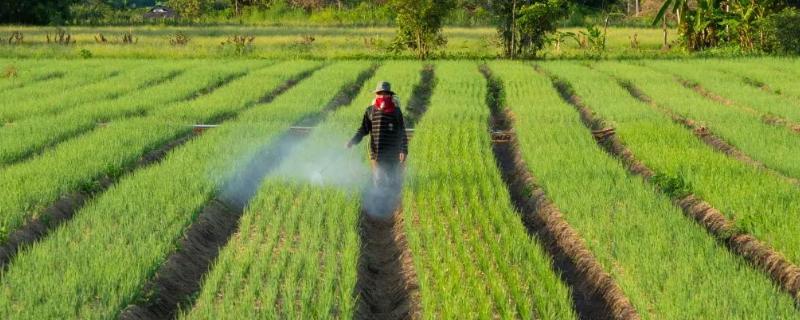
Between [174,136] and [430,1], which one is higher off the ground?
[430,1]

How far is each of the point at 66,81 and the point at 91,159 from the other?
40.7 ft

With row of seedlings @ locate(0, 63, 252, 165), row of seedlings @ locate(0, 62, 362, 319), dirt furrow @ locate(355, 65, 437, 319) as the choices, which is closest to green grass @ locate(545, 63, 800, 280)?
dirt furrow @ locate(355, 65, 437, 319)

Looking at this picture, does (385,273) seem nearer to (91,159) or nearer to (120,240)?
(120,240)

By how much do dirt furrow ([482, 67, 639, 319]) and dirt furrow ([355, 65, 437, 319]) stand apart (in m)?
1.16

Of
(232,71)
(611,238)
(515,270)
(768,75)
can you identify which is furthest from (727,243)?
(232,71)

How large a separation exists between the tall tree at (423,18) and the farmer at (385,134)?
73.5 ft

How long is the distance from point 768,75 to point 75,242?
20.2 metres

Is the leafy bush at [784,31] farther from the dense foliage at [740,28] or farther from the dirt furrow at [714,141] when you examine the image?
the dirt furrow at [714,141]

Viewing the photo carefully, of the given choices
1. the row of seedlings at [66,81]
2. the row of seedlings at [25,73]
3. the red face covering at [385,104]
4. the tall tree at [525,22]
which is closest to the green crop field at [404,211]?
the row of seedlings at [66,81]

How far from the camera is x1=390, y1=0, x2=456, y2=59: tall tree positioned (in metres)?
32.2

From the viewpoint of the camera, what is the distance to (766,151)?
1220cm

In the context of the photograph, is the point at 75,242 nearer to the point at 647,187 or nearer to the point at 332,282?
the point at 332,282

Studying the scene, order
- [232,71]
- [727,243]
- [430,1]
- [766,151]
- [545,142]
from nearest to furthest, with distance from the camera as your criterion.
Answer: [727,243], [766,151], [545,142], [232,71], [430,1]

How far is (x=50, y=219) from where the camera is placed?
8.67 m
